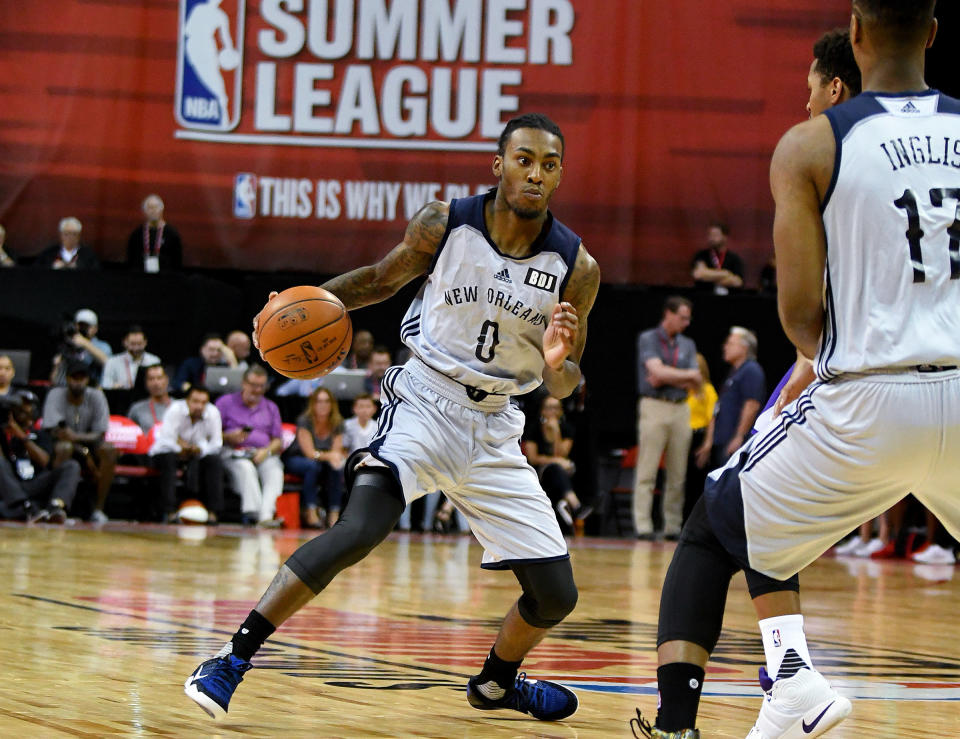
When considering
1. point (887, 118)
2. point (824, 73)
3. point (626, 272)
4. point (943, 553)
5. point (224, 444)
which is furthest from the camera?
point (626, 272)

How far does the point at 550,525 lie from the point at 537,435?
9.14m

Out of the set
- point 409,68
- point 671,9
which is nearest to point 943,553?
point 671,9

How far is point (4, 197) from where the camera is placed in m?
15.3

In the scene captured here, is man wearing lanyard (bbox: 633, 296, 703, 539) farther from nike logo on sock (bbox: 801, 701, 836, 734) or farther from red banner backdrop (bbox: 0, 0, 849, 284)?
nike logo on sock (bbox: 801, 701, 836, 734)

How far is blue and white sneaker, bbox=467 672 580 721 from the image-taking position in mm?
4305

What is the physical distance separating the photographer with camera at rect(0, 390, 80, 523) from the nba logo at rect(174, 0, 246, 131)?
401 centimetres

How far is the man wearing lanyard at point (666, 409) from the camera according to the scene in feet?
44.2

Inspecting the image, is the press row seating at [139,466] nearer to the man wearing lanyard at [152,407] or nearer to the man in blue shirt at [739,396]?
the man wearing lanyard at [152,407]

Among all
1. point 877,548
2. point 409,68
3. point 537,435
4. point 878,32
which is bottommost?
point 877,548

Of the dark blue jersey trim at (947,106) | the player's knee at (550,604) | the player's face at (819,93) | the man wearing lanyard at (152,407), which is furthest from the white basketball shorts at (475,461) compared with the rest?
the man wearing lanyard at (152,407)

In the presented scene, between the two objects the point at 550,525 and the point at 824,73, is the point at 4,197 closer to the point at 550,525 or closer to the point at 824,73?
the point at 550,525

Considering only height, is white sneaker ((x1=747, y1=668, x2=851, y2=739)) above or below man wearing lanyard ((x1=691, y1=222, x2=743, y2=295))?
below

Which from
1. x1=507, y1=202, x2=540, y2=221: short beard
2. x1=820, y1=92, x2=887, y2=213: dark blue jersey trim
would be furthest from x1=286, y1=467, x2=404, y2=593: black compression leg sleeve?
x1=820, y1=92, x2=887, y2=213: dark blue jersey trim

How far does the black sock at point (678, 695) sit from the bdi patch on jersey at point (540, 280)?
5.33 feet
